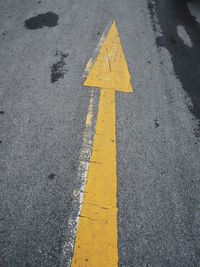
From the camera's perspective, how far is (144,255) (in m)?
2.51

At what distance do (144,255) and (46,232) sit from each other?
37.3 inches

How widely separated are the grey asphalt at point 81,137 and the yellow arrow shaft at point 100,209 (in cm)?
9

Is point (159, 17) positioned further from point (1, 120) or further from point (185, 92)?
point (1, 120)

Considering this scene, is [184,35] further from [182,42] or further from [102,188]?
[102,188]

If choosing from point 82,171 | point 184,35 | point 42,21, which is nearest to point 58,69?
point 42,21

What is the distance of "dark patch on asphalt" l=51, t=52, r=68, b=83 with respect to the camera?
168 inches

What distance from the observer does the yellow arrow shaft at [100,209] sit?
2.46m

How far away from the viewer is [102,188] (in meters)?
2.95

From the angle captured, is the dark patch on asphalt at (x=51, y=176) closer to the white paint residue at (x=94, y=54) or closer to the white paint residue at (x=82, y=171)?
the white paint residue at (x=82, y=171)

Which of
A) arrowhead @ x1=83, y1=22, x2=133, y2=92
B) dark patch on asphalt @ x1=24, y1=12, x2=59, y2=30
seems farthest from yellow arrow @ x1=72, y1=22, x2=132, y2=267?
dark patch on asphalt @ x1=24, y1=12, x2=59, y2=30

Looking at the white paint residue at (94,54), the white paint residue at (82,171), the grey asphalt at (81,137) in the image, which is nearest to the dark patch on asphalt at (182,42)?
the grey asphalt at (81,137)

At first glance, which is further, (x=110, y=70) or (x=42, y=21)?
(x=42, y=21)

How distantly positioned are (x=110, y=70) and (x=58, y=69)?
875mm

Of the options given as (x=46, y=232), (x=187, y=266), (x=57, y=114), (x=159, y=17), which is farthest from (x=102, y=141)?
(x=159, y=17)
